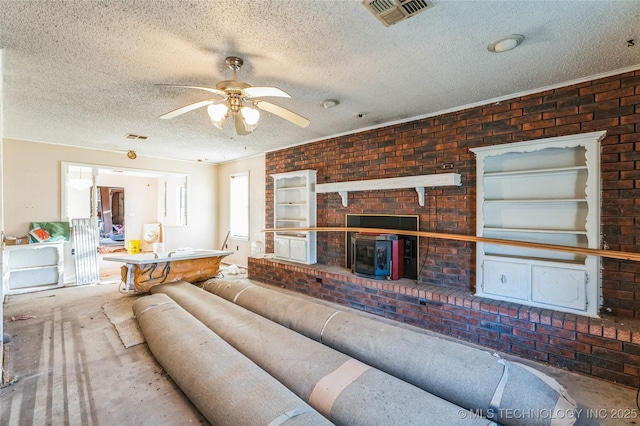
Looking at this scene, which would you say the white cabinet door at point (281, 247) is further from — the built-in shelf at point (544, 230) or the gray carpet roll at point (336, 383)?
the built-in shelf at point (544, 230)

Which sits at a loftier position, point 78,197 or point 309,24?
point 309,24

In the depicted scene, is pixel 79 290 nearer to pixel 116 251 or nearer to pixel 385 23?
pixel 116 251

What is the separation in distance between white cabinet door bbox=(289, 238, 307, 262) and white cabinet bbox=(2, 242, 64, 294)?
414cm

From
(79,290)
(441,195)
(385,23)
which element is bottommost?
(79,290)

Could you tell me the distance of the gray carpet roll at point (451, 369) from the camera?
1.56 metres

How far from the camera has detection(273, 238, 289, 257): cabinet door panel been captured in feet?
17.9

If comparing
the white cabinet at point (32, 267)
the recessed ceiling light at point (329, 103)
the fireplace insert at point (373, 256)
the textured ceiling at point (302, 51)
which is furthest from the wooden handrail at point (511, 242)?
the white cabinet at point (32, 267)

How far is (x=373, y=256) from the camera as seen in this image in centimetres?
403

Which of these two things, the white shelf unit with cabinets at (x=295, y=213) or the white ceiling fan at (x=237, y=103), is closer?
the white ceiling fan at (x=237, y=103)

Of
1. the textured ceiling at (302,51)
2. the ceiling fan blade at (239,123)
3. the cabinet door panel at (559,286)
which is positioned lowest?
the cabinet door panel at (559,286)

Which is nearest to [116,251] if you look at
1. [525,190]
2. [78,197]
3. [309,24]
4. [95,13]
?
[78,197]

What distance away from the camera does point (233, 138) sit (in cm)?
508

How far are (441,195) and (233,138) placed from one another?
3.46 meters

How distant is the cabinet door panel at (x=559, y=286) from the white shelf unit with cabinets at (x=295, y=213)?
3182 mm
